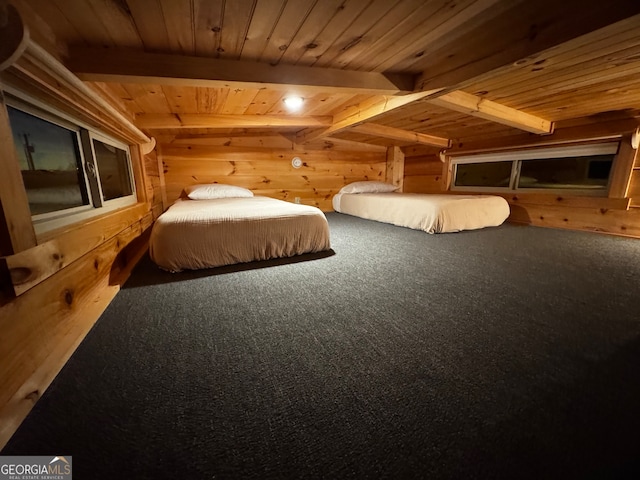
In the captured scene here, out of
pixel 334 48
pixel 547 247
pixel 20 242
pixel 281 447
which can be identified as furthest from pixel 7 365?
pixel 547 247

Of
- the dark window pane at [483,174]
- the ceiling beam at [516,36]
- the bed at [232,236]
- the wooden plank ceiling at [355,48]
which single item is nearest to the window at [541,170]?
the dark window pane at [483,174]

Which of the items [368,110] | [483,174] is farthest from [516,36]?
[483,174]

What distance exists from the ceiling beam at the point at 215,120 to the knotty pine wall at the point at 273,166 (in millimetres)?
1103

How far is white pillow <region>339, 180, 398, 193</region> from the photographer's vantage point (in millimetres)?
4578

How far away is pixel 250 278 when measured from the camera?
180cm

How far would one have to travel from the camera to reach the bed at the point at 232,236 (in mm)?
1859

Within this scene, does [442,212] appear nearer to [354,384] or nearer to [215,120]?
[354,384]

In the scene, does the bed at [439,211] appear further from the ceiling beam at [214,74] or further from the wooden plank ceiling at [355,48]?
the ceiling beam at [214,74]

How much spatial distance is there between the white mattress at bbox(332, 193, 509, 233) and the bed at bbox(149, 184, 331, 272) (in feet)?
4.57

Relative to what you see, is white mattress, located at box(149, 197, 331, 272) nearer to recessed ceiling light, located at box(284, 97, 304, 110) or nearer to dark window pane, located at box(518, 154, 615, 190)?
recessed ceiling light, located at box(284, 97, 304, 110)

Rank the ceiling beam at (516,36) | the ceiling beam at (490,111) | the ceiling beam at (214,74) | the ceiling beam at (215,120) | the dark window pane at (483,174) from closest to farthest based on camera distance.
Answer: the ceiling beam at (516,36), the ceiling beam at (214,74), the ceiling beam at (490,111), the ceiling beam at (215,120), the dark window pane at (483,174)

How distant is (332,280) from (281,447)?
113 cm

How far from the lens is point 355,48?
156 centimetres

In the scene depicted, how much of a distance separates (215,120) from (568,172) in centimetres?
443
